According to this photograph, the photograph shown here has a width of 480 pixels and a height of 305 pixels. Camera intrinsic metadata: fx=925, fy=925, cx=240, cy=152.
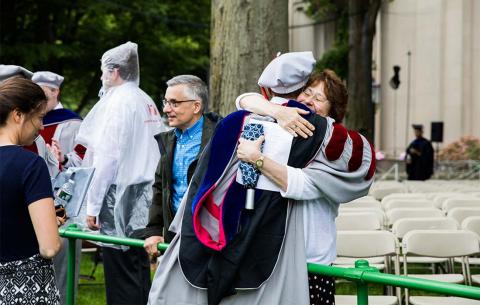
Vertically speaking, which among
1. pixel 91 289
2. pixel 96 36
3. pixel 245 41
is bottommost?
pixel 91 289

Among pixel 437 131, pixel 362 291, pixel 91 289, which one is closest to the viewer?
pixel 362 291

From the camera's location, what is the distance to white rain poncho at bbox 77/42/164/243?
6.31 metres

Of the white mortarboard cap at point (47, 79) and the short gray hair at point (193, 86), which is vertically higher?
the white mortarboard cap at point (47, 79)

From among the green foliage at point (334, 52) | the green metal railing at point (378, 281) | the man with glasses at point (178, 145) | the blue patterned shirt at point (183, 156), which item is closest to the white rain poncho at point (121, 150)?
the man with glasses at point (178, 145)

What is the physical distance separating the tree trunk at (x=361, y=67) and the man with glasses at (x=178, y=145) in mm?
15748

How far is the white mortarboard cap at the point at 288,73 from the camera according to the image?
4.05 meters

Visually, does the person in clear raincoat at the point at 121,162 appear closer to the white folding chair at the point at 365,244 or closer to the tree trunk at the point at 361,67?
the white folding chair at the point at 365,244

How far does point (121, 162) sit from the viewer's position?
634 centimetres

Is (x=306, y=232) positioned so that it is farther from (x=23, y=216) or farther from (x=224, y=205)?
(x=23, y=216)

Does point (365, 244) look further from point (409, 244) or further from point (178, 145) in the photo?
point (178, 145)

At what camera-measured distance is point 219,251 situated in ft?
12.6

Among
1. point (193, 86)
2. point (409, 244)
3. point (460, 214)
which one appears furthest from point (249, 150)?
point (460, 214)

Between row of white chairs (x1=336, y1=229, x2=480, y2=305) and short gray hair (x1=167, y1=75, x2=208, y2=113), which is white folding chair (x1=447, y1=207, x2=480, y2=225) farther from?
short gray hair (x1=167, y1=75, x2=208, y2=113)

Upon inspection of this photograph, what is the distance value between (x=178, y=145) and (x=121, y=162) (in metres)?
0.95
